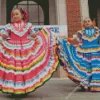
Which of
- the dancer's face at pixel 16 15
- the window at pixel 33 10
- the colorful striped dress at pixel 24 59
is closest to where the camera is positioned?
the colorful striped dress at pixel 24 59

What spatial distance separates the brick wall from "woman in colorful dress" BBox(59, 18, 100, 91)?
13.8ft

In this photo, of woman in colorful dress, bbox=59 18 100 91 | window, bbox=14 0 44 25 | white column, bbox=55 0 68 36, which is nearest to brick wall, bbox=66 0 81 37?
white column, bbox=55 0 68 36

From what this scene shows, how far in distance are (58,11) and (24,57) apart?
5.98 m

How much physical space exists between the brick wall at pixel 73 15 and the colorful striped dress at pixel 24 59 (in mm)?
5330

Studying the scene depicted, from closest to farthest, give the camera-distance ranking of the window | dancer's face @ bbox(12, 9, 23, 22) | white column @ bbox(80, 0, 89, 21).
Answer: dancer's face @ bbox(12, 9, 23, 22)
white column @ bbox(80, 0, 89, 21)
the window

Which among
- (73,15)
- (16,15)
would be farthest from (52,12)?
(16,15)

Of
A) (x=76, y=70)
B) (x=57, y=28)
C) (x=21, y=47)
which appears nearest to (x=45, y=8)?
(x=57, y=28)

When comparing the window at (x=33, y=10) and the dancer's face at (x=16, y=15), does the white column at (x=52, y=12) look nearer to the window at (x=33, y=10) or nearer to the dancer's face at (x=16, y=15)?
the window at (x=33, y=10)

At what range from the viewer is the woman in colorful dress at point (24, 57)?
166 inches

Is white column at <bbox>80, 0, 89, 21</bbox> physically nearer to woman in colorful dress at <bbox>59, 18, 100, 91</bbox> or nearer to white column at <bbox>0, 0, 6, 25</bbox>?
white column at <bbox>0, 0, 6, 25</bbox>

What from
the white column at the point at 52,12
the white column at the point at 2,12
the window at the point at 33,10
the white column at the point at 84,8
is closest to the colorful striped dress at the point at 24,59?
the white column at the point at 84,8

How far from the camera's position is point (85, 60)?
17.9 ft

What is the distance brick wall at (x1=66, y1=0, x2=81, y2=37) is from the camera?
993cm

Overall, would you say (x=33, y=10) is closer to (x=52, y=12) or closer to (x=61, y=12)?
(x=52, y=12)
